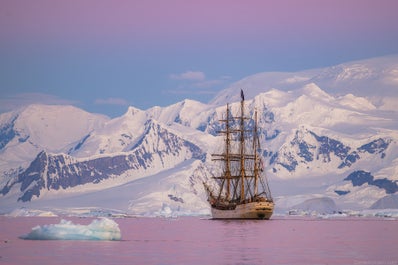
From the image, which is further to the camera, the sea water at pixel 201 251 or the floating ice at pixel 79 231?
the floating ice at pixel 79 231

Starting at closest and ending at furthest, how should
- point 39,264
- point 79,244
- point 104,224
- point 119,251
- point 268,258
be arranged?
1. point 39,264
2. point 268,258
3. point 119,251
4. point 79,244
5. point 104,224

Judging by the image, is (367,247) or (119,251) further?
(367,247)

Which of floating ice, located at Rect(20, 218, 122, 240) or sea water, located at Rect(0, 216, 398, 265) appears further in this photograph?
floating ice, located at Rect(20, 218, 122, 240)

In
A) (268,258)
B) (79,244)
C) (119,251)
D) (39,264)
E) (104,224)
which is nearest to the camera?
(39,264)

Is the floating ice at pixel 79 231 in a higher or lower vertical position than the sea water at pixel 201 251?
higher

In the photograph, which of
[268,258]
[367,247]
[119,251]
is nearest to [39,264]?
[119,251]

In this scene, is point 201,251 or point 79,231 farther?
point 79,231

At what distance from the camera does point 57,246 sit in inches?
3639

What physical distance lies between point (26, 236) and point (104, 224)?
1128 centimetres

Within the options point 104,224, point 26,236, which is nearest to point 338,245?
point 104,224

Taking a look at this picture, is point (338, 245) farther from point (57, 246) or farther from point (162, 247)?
point (57, 246)

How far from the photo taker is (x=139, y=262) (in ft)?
252

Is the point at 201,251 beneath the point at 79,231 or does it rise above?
beneath

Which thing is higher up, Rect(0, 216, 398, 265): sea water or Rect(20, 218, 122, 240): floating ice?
Rect(20, 218, 122, 240): floating ice
